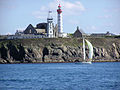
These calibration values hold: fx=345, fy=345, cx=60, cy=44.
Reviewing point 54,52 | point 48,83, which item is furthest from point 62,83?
point 54,52

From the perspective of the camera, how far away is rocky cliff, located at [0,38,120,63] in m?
126

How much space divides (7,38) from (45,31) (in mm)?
20461

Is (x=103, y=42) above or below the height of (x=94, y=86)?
above

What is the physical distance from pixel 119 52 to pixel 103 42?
25.8ft

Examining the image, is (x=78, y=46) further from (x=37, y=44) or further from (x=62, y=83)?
(x=62, y=83)

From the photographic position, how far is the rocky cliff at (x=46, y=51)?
413ft

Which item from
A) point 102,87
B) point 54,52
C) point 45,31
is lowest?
point 102,87

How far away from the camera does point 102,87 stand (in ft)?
160

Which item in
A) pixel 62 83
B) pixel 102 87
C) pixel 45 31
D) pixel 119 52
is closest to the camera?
pixel 102 87

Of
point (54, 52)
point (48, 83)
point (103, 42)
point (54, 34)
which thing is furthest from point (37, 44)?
point (48, 83)

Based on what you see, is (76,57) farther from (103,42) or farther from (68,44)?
(103,42)

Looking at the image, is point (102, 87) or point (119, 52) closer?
point (102, 87)

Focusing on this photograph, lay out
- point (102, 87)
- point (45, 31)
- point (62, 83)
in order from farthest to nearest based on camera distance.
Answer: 1. point (45, 31)
2. point (62, 83)
3. point (102, 87)

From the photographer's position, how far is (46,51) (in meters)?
128
